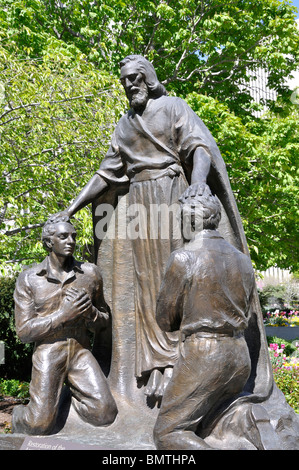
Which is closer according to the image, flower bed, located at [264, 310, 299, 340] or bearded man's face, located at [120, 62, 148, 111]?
bearded man's face, located at [120, 62, 148, 111]

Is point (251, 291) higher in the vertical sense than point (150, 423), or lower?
higher

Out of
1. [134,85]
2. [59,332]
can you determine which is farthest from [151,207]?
[59,332]

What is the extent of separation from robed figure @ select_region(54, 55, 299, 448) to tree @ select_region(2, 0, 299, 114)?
7682mm

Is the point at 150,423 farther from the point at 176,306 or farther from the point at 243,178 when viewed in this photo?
the point at 243,178

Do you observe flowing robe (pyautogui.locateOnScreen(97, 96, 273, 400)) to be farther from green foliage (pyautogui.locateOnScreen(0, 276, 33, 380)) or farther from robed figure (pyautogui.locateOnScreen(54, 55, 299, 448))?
green foliage (pyautogui.locateOnScreen(0, 276, 33, 380))

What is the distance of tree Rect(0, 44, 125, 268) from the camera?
25.8 feet

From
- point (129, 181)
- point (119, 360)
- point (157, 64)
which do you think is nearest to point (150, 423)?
point (119, 360)

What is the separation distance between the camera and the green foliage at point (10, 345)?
11.2 metres

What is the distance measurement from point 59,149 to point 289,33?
7.97 m

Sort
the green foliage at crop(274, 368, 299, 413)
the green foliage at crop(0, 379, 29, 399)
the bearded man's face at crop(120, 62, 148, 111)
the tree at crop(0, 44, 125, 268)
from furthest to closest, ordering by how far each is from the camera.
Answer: the green foliage at crop(0, 379, 29, 399) < the tree at crop(0, 44, 125, 268) < the green foliage at crop(274, 368, 299, 413) < the bearded man's face at crop(120, 62, 148, 111)

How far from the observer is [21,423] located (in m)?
3.79

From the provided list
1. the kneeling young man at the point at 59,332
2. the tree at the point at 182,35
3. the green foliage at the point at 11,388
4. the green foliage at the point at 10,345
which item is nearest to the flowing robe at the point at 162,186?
the kneeling young man at the point at 59,332

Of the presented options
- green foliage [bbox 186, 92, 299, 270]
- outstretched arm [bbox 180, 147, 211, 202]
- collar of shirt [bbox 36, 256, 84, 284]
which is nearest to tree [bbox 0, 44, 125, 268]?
collar of shirt [bbox 36, 256, 84, 284]

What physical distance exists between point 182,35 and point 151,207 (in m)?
9.81
